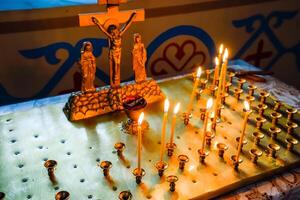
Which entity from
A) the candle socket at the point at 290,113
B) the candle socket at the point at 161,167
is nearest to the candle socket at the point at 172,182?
the candle socket at the point at 161,167

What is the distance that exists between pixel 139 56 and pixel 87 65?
317 millimetres

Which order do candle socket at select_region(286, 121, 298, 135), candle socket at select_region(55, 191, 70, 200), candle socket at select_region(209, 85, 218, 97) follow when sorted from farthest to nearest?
candle socket at select_region(209, 85, 218, 97) → candle socket at select_region(286, 121, 298, 135) → candle socket at select_region(55, 191, 70, 200)

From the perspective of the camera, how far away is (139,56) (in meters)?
2.17

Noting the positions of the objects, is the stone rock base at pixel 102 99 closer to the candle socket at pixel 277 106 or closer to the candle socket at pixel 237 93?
Result: the candle socket at pixel 237 93

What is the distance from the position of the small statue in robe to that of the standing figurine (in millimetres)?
252

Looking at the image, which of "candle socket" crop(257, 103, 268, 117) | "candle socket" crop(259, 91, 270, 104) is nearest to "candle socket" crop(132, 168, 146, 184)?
"candle socket" crop(257, 103, 268, 117)

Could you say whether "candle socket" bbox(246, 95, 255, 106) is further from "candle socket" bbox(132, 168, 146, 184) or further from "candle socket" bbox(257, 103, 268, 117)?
"candle socket" bbox(132, 168, 146, 184)

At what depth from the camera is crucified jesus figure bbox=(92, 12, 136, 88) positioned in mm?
2006

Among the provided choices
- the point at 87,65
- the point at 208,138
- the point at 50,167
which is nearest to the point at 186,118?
the point at 208,138

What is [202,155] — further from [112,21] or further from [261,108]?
[112,21]

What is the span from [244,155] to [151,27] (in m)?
1.54

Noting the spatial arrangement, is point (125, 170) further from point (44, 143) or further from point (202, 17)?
point (202, 17)

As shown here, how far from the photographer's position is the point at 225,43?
3.53 metres

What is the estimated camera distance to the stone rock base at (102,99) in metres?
2.12
